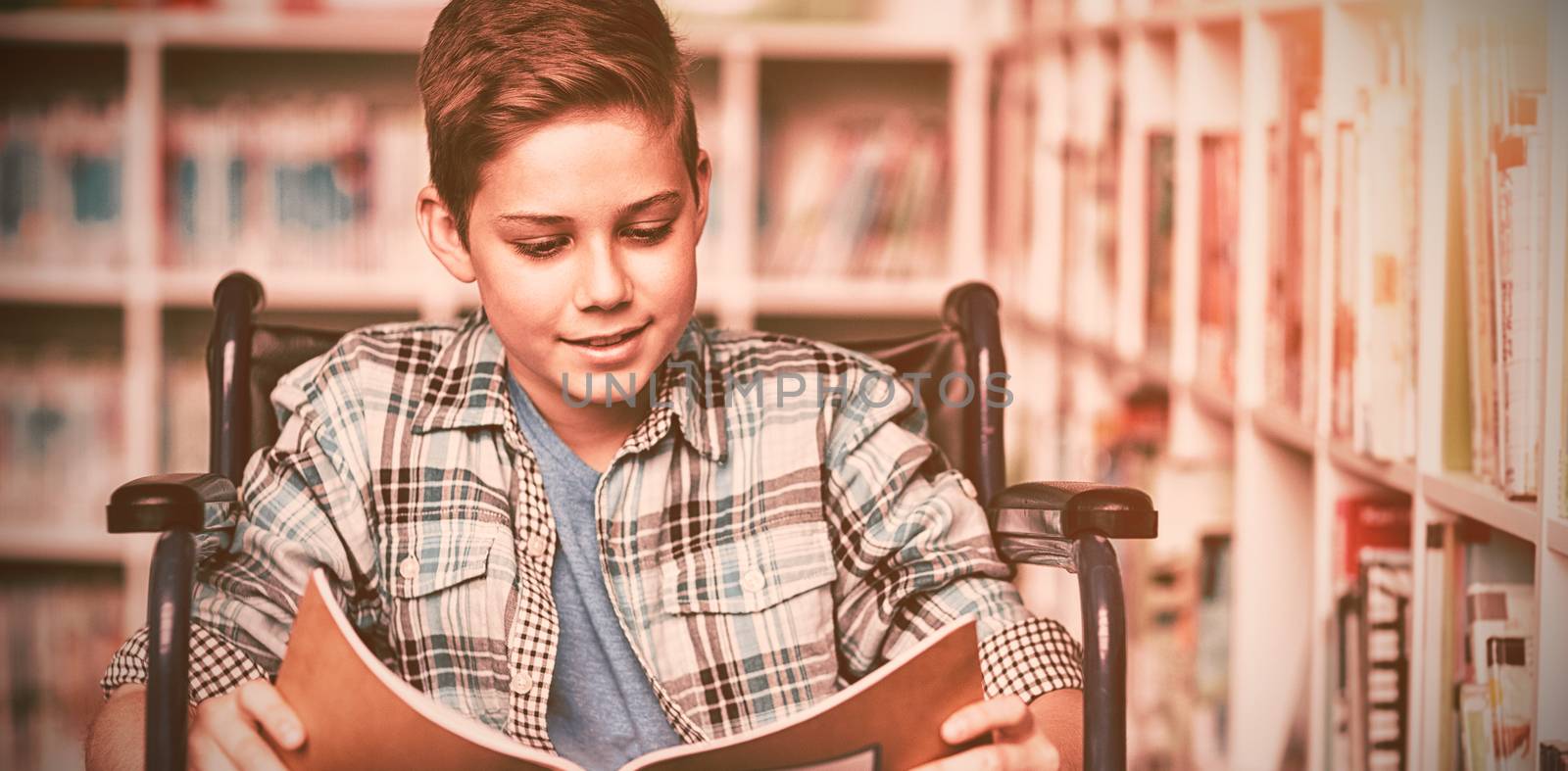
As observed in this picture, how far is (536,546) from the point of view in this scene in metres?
1.16

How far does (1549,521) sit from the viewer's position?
1018 millimetres

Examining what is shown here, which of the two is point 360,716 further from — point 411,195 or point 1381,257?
point 411,195

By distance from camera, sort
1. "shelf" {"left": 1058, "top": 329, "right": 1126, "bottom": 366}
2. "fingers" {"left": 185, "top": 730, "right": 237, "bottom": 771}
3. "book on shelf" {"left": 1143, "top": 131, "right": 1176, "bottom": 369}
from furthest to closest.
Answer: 1. "shelf" {"left": 1058, "top": 329, "right": 1126, "bottom": 366}
2. "book on shelf" {"left": 1143, "top": 131, "right": 1176, "bottom": 369}
3. "fingers" {"left": 185, "top": 730, "right": 237, "bottom": 771}

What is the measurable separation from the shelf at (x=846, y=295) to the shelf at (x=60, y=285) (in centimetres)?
99

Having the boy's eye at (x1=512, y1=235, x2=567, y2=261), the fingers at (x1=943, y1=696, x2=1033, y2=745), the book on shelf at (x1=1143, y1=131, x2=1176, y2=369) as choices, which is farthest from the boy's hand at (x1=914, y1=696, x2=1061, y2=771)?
the book on shelf at (x1=1143, y1=131, x2=1176, y2=369)

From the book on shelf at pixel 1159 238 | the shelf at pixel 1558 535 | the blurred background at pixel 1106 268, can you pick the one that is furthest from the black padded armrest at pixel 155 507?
the book on shelf at pixel 1159 238

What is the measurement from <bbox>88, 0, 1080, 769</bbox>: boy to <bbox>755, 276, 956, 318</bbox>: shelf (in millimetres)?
1205

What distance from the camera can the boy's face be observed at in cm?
104

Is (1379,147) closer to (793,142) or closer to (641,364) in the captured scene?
(641,364)

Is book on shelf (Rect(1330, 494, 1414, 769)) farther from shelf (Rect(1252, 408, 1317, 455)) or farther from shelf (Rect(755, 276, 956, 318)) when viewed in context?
shelf (Rect(755, 276, 956, 318))

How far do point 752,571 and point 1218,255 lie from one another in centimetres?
84

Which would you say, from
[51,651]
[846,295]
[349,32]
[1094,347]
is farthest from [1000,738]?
[51,651]

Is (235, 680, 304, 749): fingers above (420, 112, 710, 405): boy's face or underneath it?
underneath

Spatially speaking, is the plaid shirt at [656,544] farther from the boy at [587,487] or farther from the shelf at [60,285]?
the shelf at [60,285]
